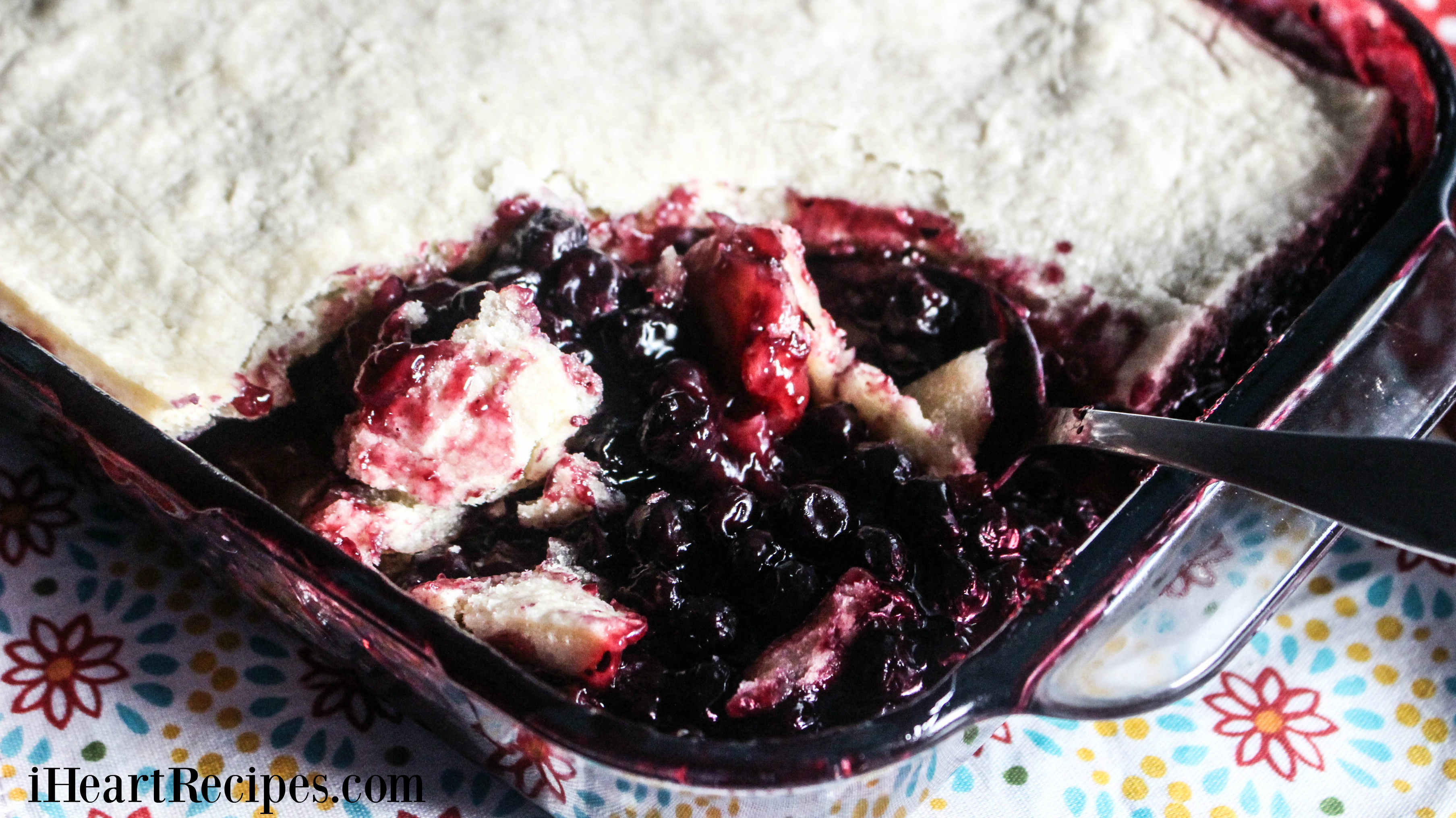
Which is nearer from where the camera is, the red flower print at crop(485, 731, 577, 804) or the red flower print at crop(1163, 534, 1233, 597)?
the red flower print at crop(485, 731, 577, 804)

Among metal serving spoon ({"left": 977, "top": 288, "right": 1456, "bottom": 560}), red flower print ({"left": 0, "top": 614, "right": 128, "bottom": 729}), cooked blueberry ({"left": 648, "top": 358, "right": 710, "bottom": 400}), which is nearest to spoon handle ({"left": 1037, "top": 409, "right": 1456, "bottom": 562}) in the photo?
metal serving spoon ({"left": 977, "top": 288, "right": 1456, "bottom": 560})

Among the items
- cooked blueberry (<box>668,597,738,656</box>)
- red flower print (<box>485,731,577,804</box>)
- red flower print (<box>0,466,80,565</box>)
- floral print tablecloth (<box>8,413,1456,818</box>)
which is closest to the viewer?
red flower print (<box>485,731,577,804</box>)

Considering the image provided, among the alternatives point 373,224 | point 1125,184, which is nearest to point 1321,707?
point 1125,184

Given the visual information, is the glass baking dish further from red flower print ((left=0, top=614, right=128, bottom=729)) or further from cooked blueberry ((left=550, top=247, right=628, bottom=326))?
cooked blueberry ((left=550, top=247, right=628, bottom=326))

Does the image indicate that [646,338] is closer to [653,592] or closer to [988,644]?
[653,592]

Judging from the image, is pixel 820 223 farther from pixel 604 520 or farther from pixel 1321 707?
pixel 1321 707

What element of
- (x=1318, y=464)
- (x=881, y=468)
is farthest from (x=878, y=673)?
(x=1318, y=464)

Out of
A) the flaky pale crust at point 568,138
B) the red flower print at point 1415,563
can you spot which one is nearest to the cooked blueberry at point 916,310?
the flaky pale crust at point 568,138
